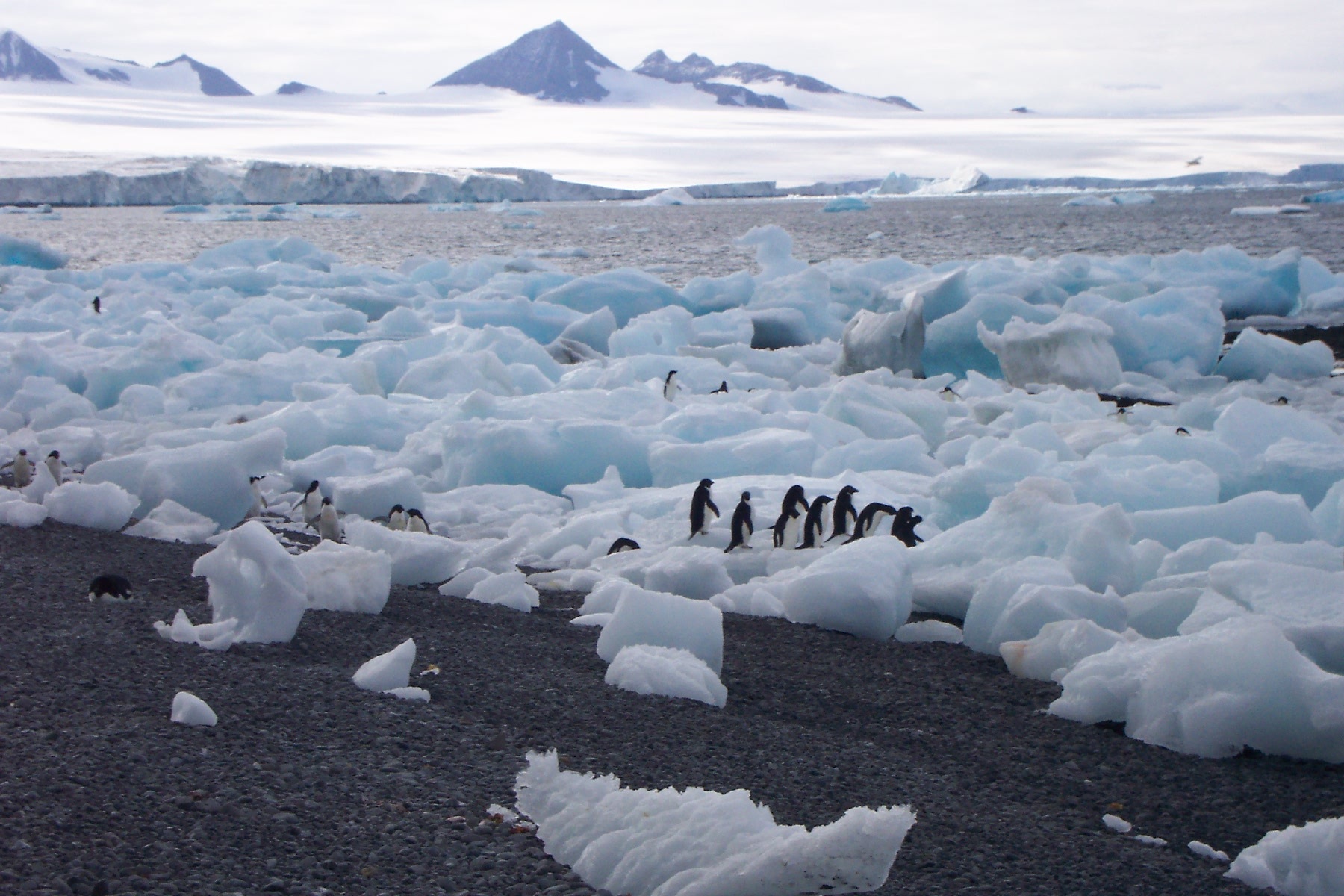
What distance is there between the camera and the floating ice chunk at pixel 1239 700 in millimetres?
3455

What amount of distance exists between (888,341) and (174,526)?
28.0 feet

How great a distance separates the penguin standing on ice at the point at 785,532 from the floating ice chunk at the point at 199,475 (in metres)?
3.07

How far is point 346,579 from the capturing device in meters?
4.44

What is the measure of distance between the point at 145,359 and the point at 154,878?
911 cm

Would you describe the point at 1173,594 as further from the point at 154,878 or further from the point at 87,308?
the point at 87,308

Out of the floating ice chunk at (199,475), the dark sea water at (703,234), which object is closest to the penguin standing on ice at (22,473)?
the floating ice chunk at (199,475)

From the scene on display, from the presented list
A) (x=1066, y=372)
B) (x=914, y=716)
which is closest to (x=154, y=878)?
(x=914, y=716)

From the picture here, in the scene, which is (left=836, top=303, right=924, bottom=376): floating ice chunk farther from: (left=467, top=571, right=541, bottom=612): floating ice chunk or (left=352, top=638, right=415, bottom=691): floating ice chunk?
(left=352, top=638, right=415, bottom=691): floating ice chunk

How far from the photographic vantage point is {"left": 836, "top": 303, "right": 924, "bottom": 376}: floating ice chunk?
12.7m

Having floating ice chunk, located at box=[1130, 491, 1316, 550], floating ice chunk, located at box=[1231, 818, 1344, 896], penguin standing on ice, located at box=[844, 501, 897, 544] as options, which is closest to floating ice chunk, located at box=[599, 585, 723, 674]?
floating ice chunk, located at box=[1231, 818, 1344, 896]

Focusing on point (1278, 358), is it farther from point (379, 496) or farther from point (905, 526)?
point (379, 496)

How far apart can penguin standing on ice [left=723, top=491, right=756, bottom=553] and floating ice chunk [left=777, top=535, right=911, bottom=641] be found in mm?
1145

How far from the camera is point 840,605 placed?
4.71 metres

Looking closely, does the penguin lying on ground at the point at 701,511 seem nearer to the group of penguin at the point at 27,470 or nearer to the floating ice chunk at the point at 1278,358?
the group of penguin at the point at 27,470
